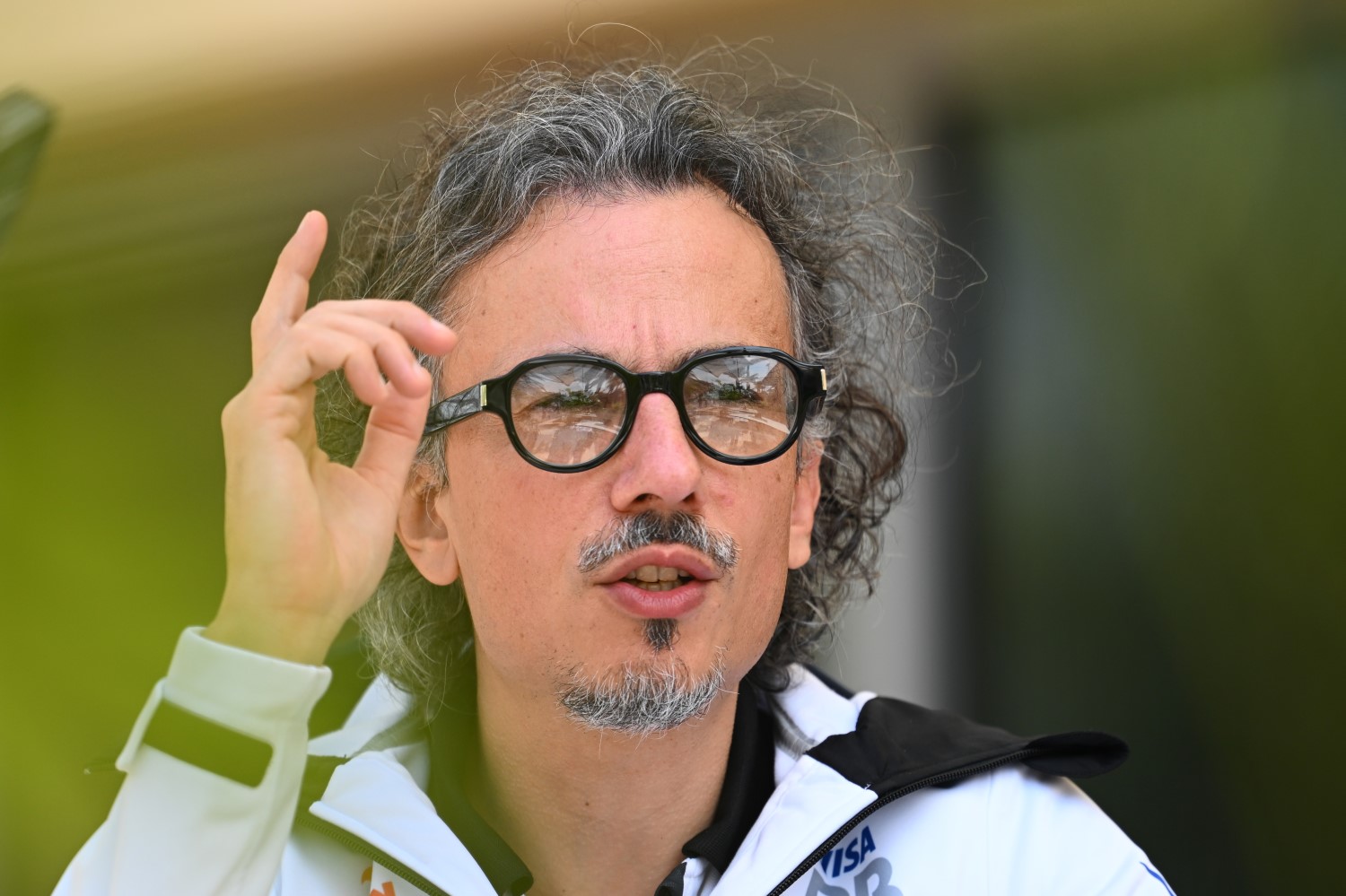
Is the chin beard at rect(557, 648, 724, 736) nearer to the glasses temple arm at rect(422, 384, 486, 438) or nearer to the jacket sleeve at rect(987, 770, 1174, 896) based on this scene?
the glasses temple arm at rect(422, 384, 486, 438)

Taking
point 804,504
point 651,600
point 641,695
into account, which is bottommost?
point 641,695

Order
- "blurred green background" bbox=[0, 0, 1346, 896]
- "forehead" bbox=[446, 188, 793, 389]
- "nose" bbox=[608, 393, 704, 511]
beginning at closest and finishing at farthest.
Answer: "nose" bbox=[608, 393, 704, 511] < "forehead" bbox=[446, 188, 793, 389] < "blurred green background" bbox=[0, 0, 1346, 896]

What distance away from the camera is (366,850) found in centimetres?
195

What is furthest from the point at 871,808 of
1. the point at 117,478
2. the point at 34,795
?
the point at 117,478

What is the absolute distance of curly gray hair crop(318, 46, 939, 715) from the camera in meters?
2.28

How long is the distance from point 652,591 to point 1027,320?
6.40 feet

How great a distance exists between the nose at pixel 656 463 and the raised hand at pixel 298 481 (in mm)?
364

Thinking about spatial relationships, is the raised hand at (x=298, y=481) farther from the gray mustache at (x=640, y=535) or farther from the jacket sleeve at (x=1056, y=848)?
the jacket sleeve at (x=1056, y=848)

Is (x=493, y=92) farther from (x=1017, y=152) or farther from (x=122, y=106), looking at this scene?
(x=1017, y=152)

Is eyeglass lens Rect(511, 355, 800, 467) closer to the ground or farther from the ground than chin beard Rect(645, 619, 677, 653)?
farther from the ground

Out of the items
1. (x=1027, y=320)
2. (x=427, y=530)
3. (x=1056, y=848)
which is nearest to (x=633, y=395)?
(x=427, y=530)

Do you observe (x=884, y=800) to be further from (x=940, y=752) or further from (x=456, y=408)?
(x=456, y=408)

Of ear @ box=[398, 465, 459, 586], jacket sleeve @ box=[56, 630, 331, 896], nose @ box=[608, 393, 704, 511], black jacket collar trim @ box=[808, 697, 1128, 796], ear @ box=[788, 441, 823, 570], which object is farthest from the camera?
ear @ box=[788, 441, 823, 570]

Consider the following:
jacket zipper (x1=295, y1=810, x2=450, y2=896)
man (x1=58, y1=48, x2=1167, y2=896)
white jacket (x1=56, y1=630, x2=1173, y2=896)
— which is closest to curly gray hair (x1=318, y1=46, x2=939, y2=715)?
man (x1=58, y1=48, x2=1167, y2=896)
